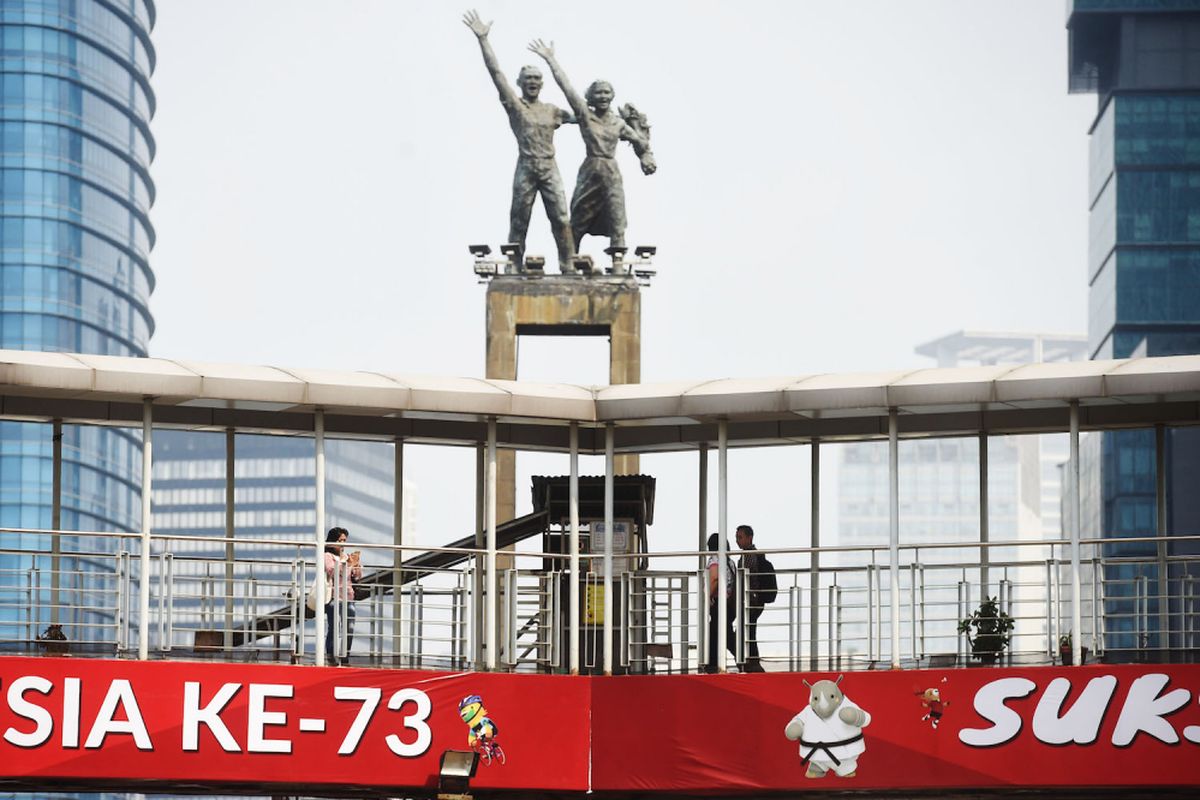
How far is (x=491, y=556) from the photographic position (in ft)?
83.1

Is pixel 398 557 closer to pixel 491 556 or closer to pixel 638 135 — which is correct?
pixel 491 556

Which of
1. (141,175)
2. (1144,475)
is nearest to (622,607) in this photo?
(1144,475)

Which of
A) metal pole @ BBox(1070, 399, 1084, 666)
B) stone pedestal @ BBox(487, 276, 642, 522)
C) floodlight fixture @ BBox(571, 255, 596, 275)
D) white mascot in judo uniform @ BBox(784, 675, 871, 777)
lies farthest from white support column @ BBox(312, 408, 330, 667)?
floodlight fixture @ BBox(571, 255, 596, 275)

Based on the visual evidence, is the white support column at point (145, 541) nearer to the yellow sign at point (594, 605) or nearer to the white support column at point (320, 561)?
the white support column at point (320, 561)

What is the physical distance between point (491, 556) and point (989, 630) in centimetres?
561

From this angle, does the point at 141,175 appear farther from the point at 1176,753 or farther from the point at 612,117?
the point at 1176,753

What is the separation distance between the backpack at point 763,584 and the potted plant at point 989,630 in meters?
2.17

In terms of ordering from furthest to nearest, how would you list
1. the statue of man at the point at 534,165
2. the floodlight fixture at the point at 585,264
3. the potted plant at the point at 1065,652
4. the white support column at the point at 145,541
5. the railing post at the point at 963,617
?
the statue of man at the point at 534,165
the floodlight fixture at the point at 585,264
the railing post at the point at 963,617
the potted plant at the point at 1065,652
the white support column at the point at 145,541

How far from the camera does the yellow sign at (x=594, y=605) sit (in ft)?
87.8

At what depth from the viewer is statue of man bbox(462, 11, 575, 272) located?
36312 mm

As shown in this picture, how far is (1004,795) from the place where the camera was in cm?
2472

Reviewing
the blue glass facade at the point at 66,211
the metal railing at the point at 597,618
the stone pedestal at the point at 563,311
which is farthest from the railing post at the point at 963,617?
the blue glass facade at the point at 66,211

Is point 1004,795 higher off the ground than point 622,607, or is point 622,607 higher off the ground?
point 622,607

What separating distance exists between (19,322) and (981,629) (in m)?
130
